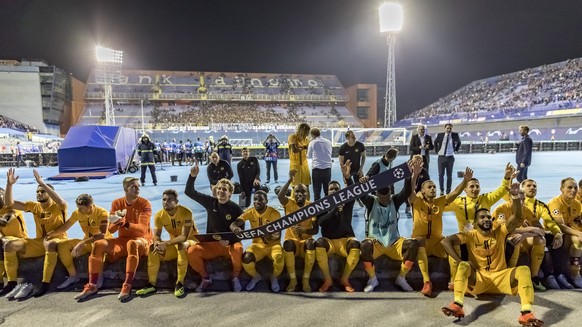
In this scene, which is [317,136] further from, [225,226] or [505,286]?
[505,286]

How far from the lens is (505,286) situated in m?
3.30

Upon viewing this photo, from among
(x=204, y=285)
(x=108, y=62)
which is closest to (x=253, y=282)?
(x=204, y=285)

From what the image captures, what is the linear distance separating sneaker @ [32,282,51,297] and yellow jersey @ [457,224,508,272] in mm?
4262

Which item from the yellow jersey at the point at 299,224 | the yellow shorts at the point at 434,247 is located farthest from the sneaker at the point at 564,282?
the yellow jersey at the point at 299,224

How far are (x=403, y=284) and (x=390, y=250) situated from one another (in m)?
0.37

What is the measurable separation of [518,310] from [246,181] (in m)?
5.09

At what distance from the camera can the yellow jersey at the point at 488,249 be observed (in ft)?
11.4

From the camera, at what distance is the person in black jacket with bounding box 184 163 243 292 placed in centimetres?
381

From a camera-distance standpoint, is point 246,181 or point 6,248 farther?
point 246,181

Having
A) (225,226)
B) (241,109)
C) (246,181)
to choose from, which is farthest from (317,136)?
(241,109)

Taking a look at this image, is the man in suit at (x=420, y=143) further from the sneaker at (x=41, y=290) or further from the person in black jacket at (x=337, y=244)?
the sneaker at (x=41, y=290)

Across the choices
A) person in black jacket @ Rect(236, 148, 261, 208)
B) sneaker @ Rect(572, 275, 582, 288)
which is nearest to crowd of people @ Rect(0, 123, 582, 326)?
sneaker @ Rect(572, 275, 582, 288)

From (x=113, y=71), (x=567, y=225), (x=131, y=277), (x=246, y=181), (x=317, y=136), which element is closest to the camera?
(x=131, y=277)

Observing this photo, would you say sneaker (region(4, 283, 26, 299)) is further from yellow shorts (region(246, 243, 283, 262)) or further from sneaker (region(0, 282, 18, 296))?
yellow shorts (region(246, 243, 283, 262))
